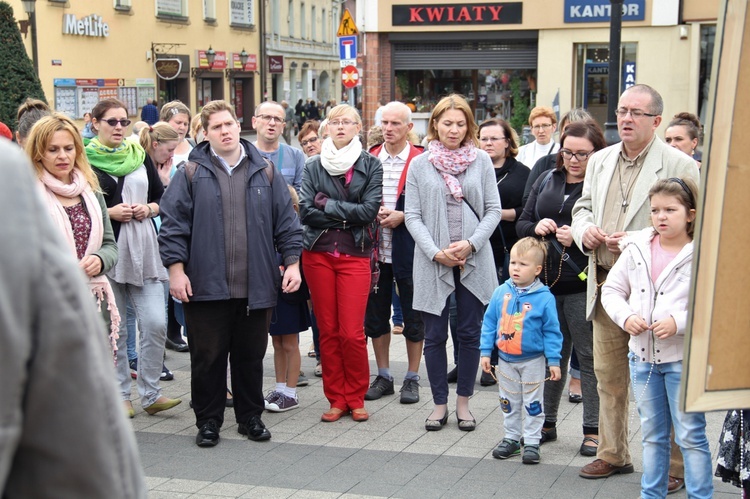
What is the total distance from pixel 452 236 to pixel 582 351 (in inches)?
43.9

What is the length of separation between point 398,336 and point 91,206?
4.24 meters

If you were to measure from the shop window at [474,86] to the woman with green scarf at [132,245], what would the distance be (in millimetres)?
15662

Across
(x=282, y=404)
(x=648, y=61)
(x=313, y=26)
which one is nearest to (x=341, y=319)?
(x=282, y=404)

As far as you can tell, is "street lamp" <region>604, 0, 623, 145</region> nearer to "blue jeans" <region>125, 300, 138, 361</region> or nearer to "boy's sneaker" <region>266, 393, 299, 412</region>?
"boy's sneaker" <region>266, 393, 299, 412</region>

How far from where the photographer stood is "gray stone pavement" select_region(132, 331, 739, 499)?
17.0 ft

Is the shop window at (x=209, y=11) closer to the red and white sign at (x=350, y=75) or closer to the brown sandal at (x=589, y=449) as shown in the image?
the red and white sign at (x=350, y=75)

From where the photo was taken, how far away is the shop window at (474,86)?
2214 centimetres

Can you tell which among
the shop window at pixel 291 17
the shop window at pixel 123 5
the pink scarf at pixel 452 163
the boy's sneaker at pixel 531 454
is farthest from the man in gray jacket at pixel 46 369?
the shop window at pixel 291 17

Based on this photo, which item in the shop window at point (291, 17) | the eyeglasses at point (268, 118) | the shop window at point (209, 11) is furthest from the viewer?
the shop window at point (291, 17)

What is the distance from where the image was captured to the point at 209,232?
5.90 m

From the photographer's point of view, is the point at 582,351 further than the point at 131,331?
No

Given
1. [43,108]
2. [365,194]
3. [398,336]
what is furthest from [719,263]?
[398,336]

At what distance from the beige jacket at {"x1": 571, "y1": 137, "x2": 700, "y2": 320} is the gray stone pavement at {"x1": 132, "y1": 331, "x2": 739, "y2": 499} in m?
1.00

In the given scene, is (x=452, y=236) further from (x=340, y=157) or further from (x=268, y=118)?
(x=268, y=118)
